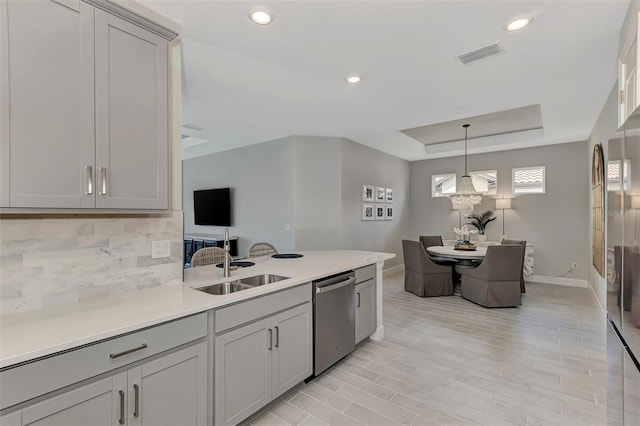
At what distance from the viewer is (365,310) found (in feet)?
10.7

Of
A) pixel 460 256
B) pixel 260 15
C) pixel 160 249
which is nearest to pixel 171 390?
pixel 160 249

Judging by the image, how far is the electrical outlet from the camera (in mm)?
2119

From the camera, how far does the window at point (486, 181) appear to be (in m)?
6.68

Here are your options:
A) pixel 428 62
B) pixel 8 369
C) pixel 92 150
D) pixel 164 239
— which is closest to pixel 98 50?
pixel 92 150

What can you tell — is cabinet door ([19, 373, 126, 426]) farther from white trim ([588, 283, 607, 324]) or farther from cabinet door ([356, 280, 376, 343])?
white trim ([588, 283, 607, 324])

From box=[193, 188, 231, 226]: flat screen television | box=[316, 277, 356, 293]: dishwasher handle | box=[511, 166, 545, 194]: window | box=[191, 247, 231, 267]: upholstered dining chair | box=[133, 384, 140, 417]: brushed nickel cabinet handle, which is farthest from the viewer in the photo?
box=[193, 188, 231, 226]: flat screen television

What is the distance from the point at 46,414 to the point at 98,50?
1.73 meters

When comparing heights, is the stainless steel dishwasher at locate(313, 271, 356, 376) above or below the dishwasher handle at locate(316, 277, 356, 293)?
below

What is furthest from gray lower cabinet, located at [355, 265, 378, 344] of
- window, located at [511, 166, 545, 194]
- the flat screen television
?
window, located at [511, 166, 545, 194]

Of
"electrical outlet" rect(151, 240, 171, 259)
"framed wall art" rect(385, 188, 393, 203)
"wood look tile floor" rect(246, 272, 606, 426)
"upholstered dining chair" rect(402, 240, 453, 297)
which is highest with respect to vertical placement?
"framed wall art" rect(385, 188, 393, 203)

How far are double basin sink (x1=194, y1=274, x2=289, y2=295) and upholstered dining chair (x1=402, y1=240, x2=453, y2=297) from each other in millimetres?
3232

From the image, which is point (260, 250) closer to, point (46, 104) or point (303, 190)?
point (303, 190)

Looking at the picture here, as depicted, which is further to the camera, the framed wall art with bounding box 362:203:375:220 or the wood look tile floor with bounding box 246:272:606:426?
the framed wall art with bounding box 362:203:375:220

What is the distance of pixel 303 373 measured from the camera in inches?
97.0
